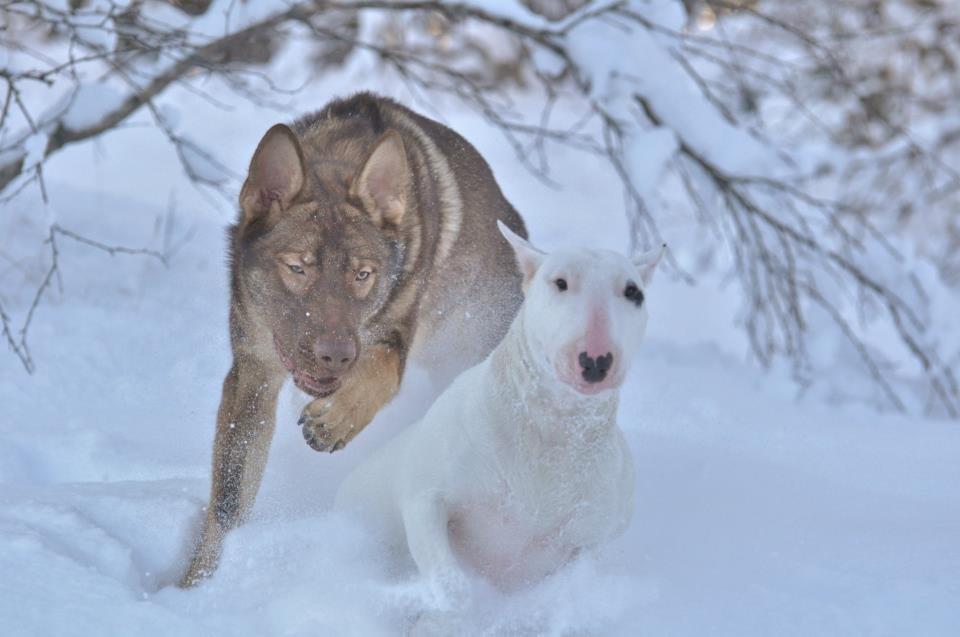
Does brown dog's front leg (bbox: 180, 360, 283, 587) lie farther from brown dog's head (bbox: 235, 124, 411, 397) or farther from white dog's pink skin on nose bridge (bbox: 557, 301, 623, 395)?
white dog's pink skin on nose bridge (bbox: 557, 301, 623, 395)

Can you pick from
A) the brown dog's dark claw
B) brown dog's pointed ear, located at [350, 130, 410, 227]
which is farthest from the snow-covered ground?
brown dog's pointed ear, located at [350, 130, 410, 227]

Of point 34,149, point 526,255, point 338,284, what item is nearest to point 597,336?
point 526,255

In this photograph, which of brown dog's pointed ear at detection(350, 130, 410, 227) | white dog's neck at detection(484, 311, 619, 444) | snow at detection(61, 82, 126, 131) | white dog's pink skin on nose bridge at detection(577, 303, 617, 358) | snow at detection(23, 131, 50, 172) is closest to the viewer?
white dog's pink skin on nose bridge at detection(577, 303, 617, 358)

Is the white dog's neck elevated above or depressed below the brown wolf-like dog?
above

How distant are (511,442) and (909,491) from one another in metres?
1.98

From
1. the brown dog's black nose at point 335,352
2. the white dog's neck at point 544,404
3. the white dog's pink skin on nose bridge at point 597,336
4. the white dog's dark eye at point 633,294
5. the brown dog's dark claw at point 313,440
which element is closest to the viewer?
the white dog's pink skin on nose bridge at point 597,336

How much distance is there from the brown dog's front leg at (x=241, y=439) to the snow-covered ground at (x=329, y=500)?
10 cm

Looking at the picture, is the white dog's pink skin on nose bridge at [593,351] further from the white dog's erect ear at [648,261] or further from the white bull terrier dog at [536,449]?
the white dog's erect ear at [648,261]

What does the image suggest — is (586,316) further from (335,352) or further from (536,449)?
(335,352)

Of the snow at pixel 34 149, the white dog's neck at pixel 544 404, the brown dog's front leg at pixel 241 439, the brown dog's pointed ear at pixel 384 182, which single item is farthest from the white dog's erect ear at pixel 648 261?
the snow at pixel 34 149

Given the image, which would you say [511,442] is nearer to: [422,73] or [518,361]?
[518,361]

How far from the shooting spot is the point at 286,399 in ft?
16.7

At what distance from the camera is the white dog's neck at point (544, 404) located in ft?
11.1

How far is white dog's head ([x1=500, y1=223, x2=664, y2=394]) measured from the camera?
3.15 meters
